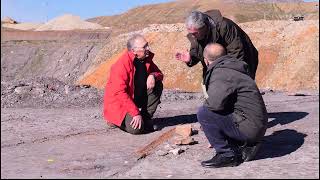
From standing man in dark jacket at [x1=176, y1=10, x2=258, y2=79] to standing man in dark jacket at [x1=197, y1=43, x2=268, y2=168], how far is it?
1.04m

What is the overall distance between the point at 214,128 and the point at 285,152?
0.95 m

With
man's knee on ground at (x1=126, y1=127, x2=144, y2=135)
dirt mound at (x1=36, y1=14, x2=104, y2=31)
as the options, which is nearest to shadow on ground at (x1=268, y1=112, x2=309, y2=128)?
man's knee on ground at (x1=126, y1=127, x2=144, y2=135)

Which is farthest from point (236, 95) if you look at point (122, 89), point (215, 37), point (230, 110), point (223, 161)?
point (122, 89)

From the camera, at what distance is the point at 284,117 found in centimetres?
805

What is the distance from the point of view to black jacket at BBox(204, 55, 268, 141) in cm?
471

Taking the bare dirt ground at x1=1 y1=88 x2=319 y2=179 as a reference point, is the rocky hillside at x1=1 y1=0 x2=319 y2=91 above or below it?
below

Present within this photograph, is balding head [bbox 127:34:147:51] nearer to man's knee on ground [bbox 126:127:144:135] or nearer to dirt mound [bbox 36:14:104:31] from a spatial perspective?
man's knee on ground [bbox 126:127:144:135]

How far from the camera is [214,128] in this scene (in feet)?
16.2

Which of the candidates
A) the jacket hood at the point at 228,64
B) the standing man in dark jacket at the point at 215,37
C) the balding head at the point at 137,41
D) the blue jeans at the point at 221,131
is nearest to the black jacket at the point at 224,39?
the standing man in dark jacket at the point at 215,37

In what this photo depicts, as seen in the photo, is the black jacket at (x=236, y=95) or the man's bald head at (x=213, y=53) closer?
the black jacket at (x=236, y=95)

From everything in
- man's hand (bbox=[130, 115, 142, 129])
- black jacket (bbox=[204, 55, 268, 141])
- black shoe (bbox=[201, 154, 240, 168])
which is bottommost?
man's hand (bbox=[130, 115, 142, 129])

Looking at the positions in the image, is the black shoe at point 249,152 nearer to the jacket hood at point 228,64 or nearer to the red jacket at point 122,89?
the jacket hood at point 228,64

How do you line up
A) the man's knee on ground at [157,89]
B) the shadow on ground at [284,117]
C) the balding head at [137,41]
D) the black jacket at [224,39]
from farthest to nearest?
the shadow on ground at [284,117] < the man's knee on ground at [157,89] < the balding head at [137,41] < the black jacket at [224,39]

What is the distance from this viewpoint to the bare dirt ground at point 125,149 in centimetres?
492
